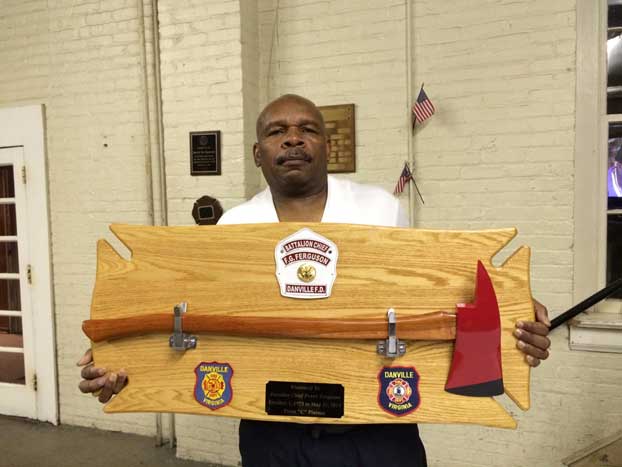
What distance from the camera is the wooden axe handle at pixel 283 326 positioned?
41.3 inches

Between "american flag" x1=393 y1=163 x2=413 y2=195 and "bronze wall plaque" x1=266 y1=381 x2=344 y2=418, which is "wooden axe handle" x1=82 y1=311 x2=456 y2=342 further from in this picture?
"american flag" x1=393 y1=163 x2=413 y2=195

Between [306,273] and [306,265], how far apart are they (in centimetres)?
2

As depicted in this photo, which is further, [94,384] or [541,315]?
[94,384]

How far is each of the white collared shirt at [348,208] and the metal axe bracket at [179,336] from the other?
33 centimetres

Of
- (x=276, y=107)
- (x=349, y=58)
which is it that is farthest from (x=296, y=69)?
(x=276, y=107)

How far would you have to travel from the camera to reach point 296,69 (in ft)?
8.45

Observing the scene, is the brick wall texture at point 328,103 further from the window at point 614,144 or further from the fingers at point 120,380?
the fingers at point 120,380

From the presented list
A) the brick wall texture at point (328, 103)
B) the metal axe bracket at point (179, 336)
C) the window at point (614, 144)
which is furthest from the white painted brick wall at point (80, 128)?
the window at point (614, 144)

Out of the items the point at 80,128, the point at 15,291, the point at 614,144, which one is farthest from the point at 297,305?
the point at 15,291

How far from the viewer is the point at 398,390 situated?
108 cm

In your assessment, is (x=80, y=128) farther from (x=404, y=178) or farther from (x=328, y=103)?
(x=404, y=178)

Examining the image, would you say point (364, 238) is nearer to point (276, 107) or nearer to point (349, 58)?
point (276, 107)

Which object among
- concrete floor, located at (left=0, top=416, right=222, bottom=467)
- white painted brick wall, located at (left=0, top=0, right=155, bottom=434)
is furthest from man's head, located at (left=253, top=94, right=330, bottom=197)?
concrete floor, located at (left=0, top=416, right=222, bottom=467)

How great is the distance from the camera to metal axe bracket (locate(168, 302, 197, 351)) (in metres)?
1.16
